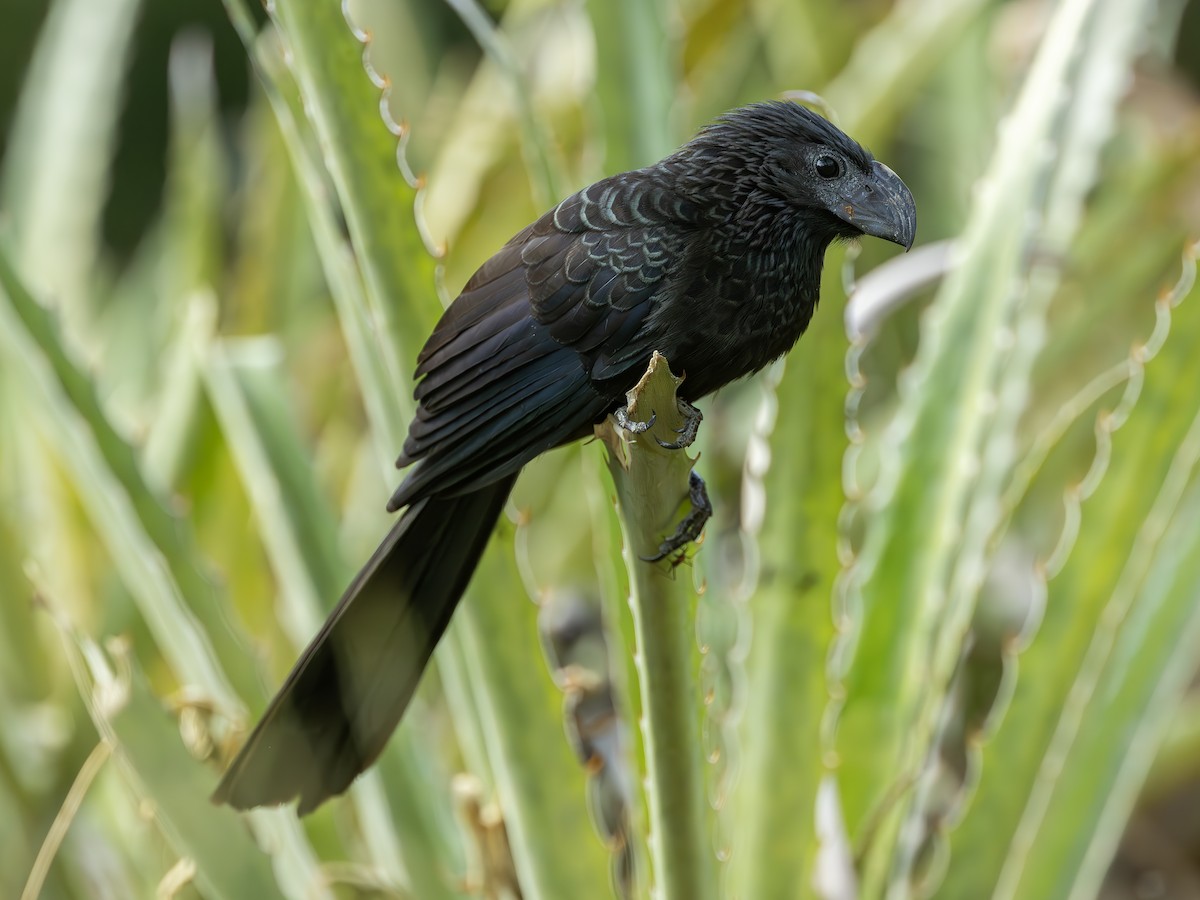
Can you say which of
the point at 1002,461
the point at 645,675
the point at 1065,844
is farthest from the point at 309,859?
the point at 1002,461

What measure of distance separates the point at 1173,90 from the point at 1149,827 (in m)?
1.33

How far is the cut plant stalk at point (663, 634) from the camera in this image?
2.31 feet

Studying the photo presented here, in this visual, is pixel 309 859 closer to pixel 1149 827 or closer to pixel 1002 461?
pixel 1002 461

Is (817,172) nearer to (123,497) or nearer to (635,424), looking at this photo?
(635,424)

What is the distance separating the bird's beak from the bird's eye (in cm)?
2

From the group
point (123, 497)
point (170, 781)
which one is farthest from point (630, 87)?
point (170, 781)

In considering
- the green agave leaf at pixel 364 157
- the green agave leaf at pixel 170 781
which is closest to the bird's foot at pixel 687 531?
the green agave leaf at pixel 364 157

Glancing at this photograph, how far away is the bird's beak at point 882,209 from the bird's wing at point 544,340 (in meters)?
0.11

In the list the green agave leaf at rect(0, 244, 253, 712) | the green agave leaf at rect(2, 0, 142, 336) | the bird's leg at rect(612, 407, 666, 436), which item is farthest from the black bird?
the green agave leaf at rect(2, 0, 142, 336)

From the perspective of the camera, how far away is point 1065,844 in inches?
41.2

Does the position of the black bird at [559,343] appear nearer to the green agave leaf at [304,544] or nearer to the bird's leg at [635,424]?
the bird's leg at [635,424]

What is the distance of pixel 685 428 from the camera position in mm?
805

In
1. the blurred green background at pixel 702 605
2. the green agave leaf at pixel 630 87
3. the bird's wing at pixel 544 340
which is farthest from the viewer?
the green agave leaf at pixel 630 87

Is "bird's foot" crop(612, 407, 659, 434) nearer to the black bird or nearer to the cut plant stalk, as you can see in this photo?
the cut plant stalk
